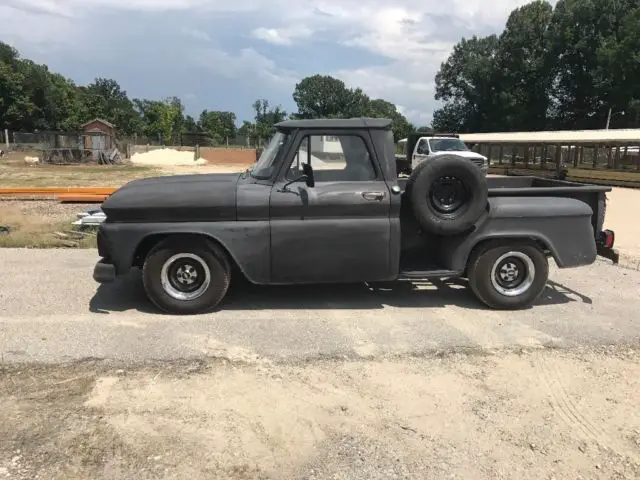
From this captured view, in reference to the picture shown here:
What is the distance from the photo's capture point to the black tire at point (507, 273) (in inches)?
230

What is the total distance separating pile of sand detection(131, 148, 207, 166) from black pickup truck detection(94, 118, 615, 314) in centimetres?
3984

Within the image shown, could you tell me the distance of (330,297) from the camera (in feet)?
20.6

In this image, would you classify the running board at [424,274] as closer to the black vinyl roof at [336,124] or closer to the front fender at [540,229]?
the front fender at [540,229]

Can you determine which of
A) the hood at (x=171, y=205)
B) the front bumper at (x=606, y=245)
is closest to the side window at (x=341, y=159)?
the hood at (x=171, y=205)

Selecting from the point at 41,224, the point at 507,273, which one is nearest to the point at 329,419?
the point at 507,273

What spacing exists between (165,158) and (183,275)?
43907mm

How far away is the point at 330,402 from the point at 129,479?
55.9 inches

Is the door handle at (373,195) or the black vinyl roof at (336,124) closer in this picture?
the door handle at (373,195)

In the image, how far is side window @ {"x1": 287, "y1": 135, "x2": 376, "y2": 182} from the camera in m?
5.61

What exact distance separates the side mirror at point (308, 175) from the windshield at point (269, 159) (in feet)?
1.11

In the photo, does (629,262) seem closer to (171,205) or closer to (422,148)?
(171,205)

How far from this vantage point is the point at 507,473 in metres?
3.13

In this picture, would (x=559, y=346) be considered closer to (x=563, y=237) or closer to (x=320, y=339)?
(x=563, y=237)

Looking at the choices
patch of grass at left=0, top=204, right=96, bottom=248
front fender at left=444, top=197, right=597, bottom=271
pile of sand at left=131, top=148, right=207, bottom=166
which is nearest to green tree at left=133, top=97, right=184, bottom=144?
pile of sand at left=131, top=148, right=207, bottom=166
